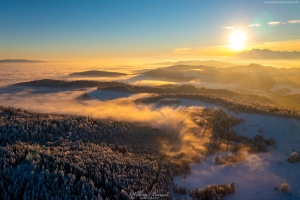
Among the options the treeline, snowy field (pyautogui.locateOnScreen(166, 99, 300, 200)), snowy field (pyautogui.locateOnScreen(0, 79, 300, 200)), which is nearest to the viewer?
the treeline

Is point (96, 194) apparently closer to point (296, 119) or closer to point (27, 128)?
point (27, 128)

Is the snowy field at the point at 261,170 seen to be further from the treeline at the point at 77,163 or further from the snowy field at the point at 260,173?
the treeline at the point at 77,163

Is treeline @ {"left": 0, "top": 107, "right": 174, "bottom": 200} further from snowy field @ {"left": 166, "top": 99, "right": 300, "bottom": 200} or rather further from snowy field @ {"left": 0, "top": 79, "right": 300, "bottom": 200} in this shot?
snowy field @ {"left": 0, "top": 79, "right": 300, "bottom": 200}

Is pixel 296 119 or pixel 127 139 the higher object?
pixel 296 119

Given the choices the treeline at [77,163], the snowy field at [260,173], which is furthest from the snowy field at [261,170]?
the treeline at [77,163]

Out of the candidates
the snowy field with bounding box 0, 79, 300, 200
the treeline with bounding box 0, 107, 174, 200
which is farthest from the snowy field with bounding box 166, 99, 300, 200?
the treeline with bounding box 0, 107, 174, 200

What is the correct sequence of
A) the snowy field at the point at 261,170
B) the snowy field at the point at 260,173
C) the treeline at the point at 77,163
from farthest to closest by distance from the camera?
the snowy field at the point at 261,170 < the snowy field at the point at 260,173 < the treeline at the point at 77,163

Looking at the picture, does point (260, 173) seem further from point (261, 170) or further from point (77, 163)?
point (77, 163)

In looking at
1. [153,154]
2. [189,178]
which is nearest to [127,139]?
[153,154]
